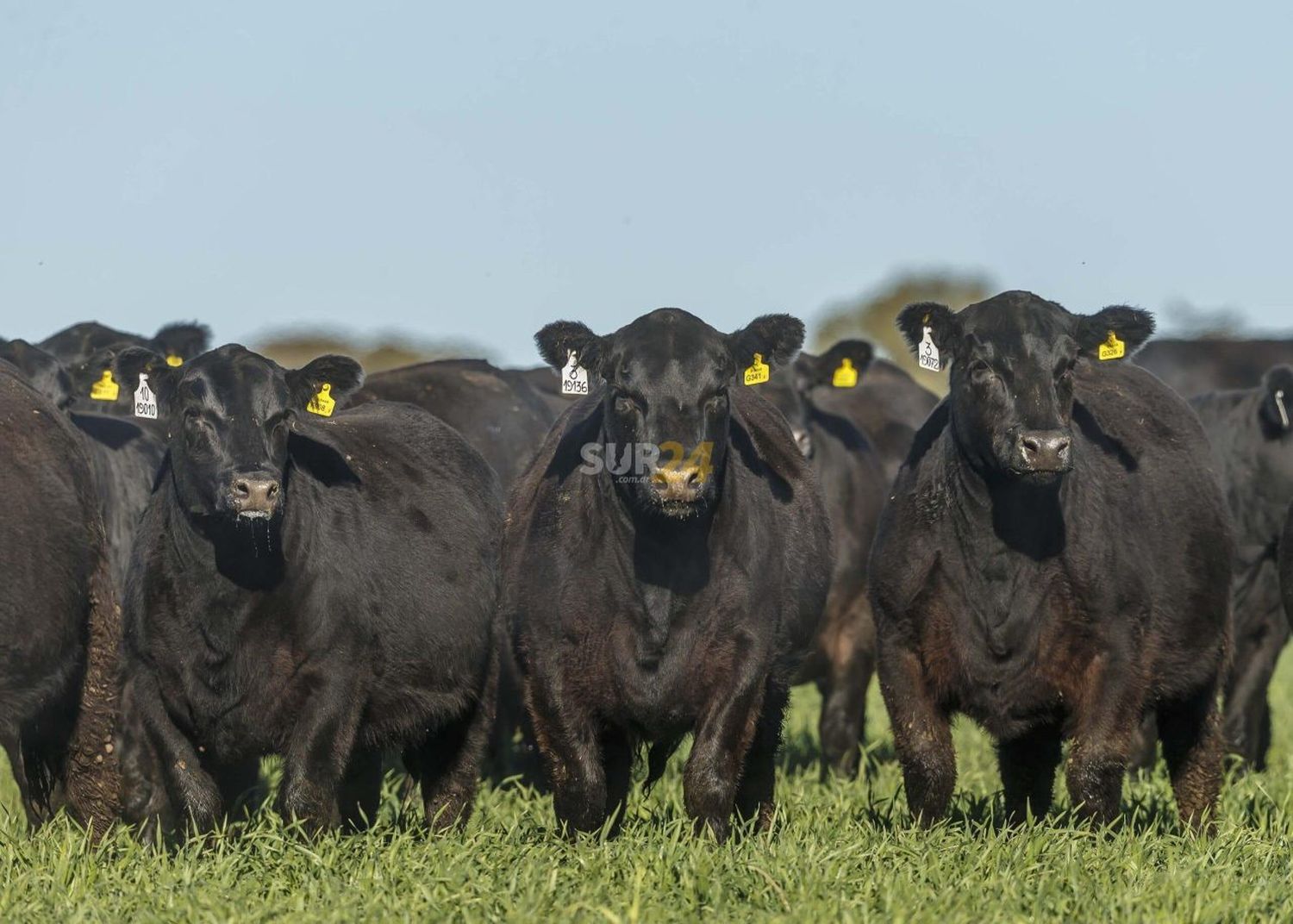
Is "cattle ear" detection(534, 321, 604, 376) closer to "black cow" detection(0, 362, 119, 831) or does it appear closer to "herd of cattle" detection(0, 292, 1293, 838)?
"herd of cattle" detection(0, 292, 1293, 838)

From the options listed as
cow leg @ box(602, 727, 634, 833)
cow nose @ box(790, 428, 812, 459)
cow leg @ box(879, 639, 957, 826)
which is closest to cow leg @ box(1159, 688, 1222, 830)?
cow leg @ box(879, 639, 957, 826)

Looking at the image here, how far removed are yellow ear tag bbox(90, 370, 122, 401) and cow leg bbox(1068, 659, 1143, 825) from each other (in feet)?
18.3

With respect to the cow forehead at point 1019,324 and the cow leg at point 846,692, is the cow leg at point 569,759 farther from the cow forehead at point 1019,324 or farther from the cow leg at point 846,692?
the cow leg at point 846,692

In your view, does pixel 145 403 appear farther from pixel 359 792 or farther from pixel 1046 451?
pixel 1046 451

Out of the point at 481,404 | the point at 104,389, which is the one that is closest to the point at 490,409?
the point at 481,404

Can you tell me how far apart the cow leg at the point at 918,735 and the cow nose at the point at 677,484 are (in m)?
1.12

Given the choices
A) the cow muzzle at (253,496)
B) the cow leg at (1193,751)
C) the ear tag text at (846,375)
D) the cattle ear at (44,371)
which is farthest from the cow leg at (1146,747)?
the cattle ear at (44,371)

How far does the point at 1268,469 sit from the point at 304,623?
7187 mm

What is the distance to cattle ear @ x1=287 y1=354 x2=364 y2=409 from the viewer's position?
7.72m

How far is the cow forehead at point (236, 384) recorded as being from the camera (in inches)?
283

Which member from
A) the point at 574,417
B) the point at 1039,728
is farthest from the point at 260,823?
the point at 1039,728

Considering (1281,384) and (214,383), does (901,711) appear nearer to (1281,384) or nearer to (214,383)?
(214,383)

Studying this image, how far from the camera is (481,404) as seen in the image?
38.0 ft

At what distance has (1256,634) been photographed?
11.5 meters
